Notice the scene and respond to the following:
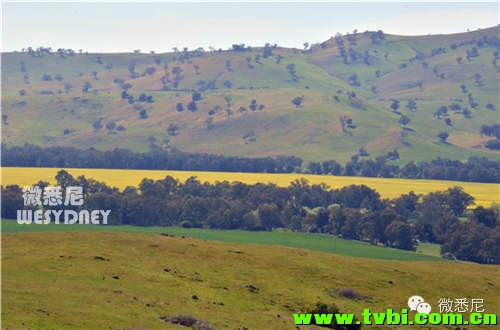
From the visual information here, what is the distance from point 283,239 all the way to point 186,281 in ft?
273

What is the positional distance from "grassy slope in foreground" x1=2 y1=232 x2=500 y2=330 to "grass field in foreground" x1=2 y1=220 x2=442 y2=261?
1198 inches

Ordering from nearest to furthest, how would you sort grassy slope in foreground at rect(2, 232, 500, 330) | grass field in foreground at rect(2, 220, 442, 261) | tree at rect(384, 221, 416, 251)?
1. grassy slope in foreground at rect(2, 232, 500, 330)
2. grass field in foreground at rect(2, 220, 442, 261)
3. tree at rect(384, 221, 416, 251)

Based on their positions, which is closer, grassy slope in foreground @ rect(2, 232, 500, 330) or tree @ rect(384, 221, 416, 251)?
grassy slope in foreground @ rect(2, 232, 500, 330)

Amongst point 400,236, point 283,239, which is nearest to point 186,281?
point 283,239

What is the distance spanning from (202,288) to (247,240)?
77.9 meters

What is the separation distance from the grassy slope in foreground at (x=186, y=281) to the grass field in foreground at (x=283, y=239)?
99.9 ft

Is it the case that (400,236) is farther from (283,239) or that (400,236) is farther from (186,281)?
(186,281)

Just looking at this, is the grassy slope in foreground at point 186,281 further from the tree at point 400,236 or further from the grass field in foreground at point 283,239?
the tree at point 400,236

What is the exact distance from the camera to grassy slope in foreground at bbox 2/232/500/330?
81.1 meters

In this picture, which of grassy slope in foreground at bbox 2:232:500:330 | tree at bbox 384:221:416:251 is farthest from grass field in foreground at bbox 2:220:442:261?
grassy slope in foreground at bbox 2:232:500:330

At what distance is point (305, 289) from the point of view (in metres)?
105

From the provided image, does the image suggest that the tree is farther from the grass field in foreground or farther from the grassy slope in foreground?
the grassy slope in foreground

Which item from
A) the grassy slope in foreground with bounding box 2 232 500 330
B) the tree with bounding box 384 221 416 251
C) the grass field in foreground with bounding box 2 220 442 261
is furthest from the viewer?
the tree with bounding box 384 221 416 251

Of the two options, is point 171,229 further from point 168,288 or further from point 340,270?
point 168,288
